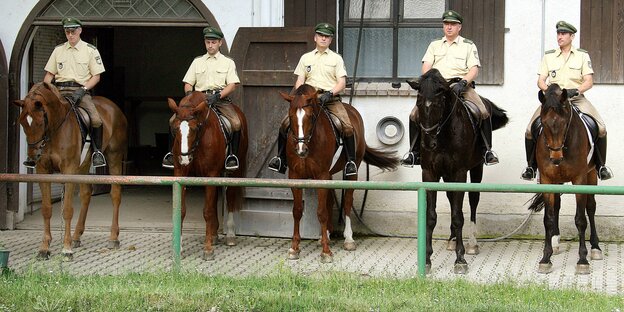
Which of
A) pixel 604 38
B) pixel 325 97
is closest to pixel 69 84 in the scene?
pixel 325 97

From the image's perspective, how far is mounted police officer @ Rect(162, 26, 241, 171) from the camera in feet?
40.3

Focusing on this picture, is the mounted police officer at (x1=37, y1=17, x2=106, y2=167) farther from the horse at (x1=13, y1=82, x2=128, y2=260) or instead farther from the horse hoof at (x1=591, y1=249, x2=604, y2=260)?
the horse hoof at (x1=591, y1=249, x2=604, y2=260)

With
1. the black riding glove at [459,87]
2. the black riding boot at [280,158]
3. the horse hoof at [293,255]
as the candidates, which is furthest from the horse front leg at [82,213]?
the black riding glove at [459,87]

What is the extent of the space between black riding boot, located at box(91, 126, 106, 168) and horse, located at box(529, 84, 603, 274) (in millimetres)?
4760

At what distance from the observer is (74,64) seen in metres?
12.3

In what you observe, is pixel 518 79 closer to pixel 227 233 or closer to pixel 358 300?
pixel 227 233

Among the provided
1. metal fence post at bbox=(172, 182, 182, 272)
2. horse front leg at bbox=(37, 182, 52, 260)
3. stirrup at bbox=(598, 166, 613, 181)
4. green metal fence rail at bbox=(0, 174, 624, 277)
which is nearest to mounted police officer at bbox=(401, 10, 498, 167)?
stirrup at bbox=(598, 166, 613, 181)

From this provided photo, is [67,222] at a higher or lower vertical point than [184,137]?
lower

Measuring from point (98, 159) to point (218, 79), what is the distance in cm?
165

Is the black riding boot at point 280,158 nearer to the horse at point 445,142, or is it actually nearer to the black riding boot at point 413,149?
the black riding boot at point 413,149

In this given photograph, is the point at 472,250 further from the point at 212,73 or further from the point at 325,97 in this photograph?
A: the point at 212,73

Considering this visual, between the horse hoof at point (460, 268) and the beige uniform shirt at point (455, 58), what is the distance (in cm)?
213

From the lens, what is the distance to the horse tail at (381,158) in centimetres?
1283

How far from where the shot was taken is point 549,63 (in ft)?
37.5
